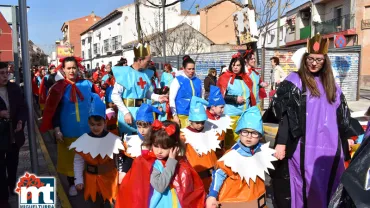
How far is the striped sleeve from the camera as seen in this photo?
10.1 ft

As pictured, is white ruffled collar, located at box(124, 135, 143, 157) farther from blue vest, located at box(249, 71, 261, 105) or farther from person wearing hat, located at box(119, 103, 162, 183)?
blue vest, located at box(249, 71, 261, 105)

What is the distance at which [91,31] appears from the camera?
5709cm

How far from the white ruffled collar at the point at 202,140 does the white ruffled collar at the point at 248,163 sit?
722mm

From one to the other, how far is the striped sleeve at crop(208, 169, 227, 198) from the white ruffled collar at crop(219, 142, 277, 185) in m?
0.11

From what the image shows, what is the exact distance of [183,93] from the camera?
546cm

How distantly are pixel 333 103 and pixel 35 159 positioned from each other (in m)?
3.54

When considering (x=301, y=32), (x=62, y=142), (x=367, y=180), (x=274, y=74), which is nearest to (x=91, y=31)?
(x=301, y=32)

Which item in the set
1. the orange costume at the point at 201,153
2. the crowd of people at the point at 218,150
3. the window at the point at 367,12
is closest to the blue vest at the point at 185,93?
the crowd of people at the point at 218,150

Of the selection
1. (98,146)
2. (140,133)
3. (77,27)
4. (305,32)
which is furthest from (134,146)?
(77,27)

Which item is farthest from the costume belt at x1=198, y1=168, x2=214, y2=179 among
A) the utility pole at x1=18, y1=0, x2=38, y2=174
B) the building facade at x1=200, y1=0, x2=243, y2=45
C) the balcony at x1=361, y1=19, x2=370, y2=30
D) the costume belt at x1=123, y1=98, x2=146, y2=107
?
the building facade at x1=200, y1=0, x2=243, y2=45

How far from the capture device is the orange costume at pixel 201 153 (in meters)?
3.91

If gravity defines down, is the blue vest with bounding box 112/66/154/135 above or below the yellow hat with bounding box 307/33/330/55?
below

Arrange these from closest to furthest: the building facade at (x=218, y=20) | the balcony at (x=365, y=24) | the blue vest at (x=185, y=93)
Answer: the blue vest at (x=185, y=93) → the balcony at (x=365, y=24) → the building facade at (x=218, y=20)

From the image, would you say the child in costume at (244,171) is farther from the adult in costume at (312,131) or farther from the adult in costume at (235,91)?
the adult in costume at (235,91)
